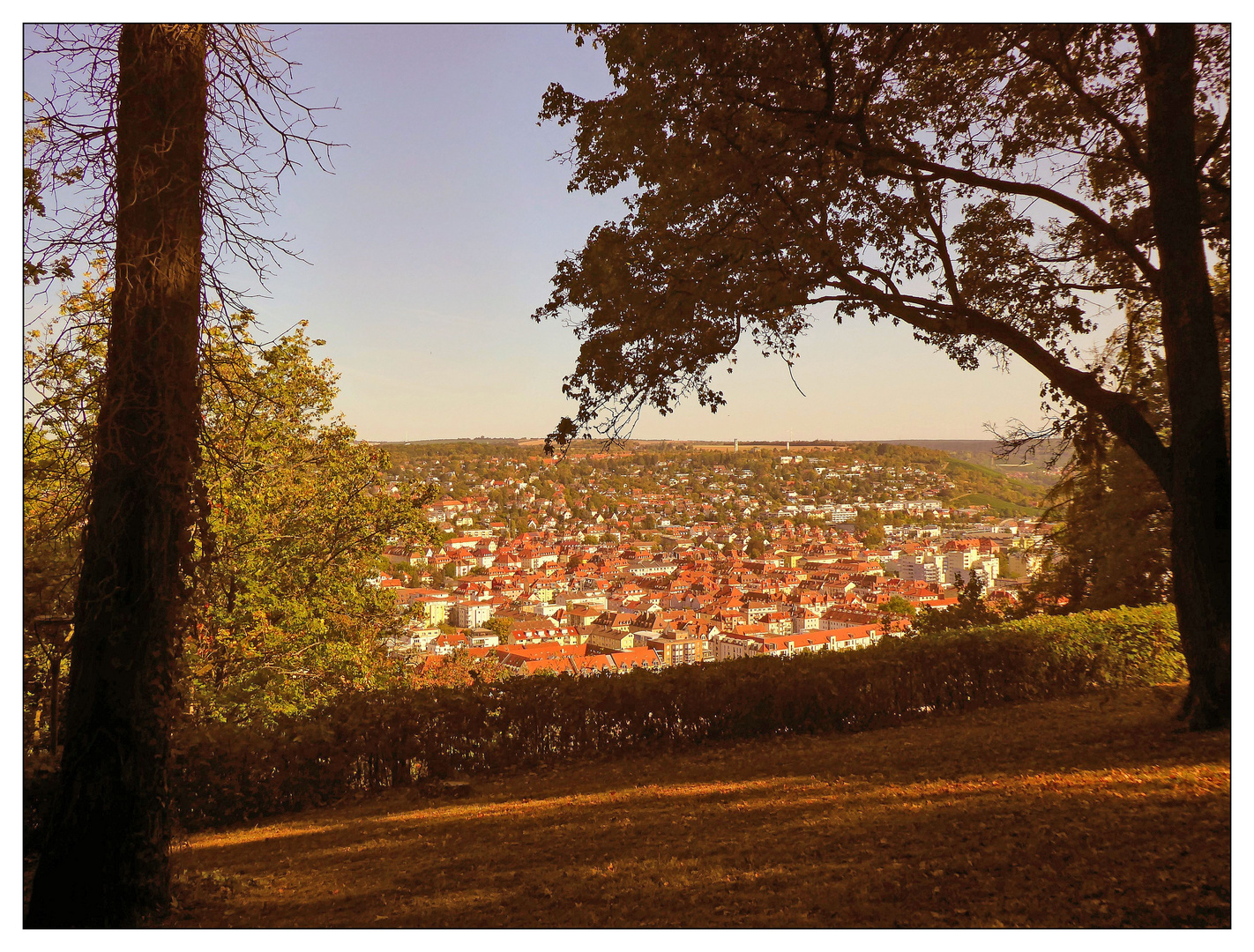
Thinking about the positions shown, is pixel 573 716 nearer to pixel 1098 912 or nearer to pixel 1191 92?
pixel 1098 912

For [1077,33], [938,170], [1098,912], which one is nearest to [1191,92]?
[1077,33]

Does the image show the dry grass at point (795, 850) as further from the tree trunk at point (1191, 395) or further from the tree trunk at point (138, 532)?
the tree trunk at point (1191, 395)

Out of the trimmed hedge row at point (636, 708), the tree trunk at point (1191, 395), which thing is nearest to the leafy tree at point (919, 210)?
the tree trunk at point (1191, 395)

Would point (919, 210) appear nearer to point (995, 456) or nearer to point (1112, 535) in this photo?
point (995, 456)

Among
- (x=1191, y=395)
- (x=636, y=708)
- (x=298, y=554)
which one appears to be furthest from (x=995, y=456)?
(x=298, y=554)

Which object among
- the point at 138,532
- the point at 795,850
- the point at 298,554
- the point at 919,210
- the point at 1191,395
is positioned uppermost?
the point at 919,210

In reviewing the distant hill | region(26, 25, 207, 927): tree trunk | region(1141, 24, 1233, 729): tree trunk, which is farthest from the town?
region(26, 25, 207, 927): tree trunk

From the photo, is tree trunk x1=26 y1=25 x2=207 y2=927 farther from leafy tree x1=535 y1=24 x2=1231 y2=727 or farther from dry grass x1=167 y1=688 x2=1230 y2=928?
leafy tree x1=535 y1=24 x2=1231 y2=727
